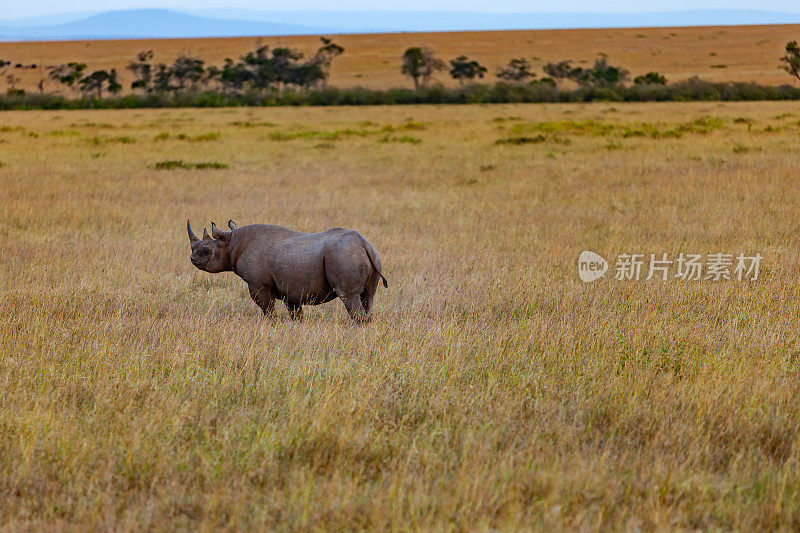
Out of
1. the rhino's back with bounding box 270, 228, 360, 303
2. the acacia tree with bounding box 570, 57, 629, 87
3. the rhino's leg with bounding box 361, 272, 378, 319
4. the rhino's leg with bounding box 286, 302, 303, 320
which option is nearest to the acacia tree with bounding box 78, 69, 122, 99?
the acacia tree with bounding box 570, 57, 629, 87

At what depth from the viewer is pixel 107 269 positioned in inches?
387

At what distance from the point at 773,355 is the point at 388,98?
5511cm

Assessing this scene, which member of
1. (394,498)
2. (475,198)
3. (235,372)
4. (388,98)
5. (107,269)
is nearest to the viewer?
(394,498)

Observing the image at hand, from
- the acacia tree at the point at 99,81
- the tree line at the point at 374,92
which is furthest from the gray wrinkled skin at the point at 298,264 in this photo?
the acacia tree at the point at 99,81

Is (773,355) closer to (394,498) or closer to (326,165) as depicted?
(394,498)

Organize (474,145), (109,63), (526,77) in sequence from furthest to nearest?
(109,63)
(526,77)
(474,145)

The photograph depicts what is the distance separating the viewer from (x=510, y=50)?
11606 centimetres

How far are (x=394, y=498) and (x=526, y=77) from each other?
279 ft

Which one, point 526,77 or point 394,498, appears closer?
point 394,498

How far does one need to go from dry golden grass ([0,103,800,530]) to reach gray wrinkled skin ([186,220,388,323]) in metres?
0.33

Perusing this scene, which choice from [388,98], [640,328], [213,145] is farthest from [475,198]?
[388,98]

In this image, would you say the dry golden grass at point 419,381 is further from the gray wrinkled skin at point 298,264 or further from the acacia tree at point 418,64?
the acacia tree at point 418,64

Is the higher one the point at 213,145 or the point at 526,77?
the point at 526,77

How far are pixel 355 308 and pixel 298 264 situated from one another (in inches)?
26.2
